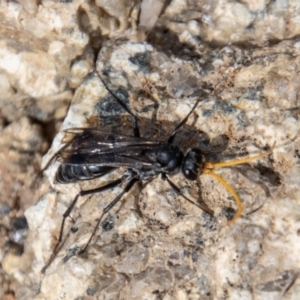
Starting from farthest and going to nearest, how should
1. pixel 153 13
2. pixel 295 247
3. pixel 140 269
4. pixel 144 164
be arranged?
pixel 153 13, pixel 144 164, pixel 140 269, pixel 295 247

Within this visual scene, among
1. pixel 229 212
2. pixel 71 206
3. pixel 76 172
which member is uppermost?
pixel 229 212

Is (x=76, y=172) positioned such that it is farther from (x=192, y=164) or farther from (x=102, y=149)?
(x=192, y=164)

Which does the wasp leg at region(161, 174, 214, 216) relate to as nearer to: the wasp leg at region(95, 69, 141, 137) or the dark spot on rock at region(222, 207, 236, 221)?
the dark spot on rock at region(222, 207, 236, 221)

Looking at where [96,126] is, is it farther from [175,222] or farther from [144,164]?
[175,222]

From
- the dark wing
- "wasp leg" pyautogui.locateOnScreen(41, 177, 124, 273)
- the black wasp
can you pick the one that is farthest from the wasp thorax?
"wasp leg" pyautogui.locateOnScreen(41, 177, 124, 273)

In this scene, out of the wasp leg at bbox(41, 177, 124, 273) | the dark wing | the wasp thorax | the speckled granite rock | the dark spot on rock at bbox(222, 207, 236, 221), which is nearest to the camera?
the speckled granite rock

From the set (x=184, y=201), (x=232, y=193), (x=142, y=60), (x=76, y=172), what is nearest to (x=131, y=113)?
(x=142, y=60)

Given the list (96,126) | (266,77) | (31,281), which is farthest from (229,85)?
(31,281)
